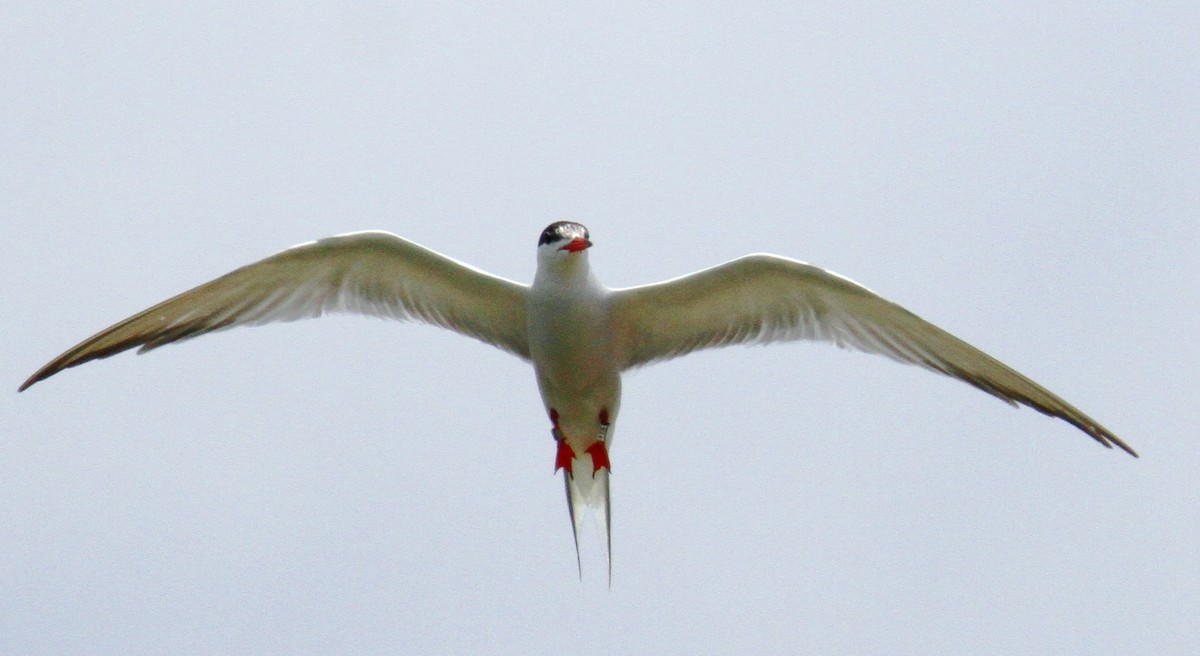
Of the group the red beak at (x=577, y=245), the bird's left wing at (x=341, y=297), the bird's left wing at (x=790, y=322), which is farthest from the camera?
the bird's left wing at (x=341, y=297)

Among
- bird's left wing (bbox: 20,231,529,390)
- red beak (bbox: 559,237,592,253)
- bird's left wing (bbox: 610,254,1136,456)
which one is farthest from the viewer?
bird's left wing (bbox: 20,231,529,390)

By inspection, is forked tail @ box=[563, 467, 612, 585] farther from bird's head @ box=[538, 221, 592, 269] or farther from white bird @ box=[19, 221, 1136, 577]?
bird's head @ box=[538, 221, 592, 269]

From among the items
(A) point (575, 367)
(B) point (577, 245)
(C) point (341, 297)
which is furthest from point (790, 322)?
(C) point (341, 297)

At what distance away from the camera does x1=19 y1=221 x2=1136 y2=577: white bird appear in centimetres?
704

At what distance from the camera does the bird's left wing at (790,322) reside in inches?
277

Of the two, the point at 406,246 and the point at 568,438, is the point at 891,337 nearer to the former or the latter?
the point at 568,438

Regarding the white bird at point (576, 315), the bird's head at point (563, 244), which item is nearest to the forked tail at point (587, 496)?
the white bird at point (576, 315)

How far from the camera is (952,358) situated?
7.11 metres

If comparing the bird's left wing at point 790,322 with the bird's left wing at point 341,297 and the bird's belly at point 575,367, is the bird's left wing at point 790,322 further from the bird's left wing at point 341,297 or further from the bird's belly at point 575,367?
the bird's left wing at point 341,297

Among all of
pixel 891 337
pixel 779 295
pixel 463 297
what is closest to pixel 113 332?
pixel 463 297

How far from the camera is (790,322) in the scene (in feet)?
24.5

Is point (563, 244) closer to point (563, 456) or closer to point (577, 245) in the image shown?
point (577, 245)

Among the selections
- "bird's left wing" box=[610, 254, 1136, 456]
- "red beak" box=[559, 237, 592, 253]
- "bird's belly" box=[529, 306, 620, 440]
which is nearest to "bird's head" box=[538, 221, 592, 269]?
"red beak" box=[559, 237, 592, 253]

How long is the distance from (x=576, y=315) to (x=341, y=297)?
4.74ft
